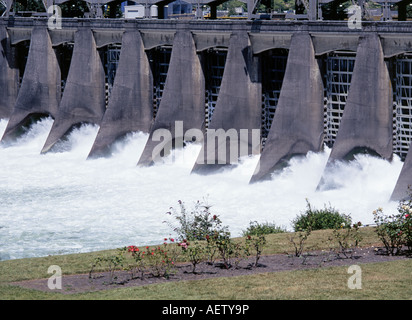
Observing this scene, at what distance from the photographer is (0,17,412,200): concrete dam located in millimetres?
32500

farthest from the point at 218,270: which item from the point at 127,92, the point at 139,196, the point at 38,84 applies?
the point at 38,84

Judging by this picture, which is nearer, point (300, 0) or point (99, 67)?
point (300, 0)

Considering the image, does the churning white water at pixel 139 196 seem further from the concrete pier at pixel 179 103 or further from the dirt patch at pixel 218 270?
the dirt patch at pixel 218 270

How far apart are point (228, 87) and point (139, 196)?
22.8 ft

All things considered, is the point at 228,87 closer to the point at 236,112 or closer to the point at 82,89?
the point at 236,112

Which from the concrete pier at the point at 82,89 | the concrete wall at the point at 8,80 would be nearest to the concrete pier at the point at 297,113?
the concrete pier at the point at 82,89

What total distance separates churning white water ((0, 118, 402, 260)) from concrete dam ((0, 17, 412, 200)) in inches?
30.5

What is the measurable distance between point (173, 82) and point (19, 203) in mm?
10434

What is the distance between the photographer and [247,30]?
123 feet

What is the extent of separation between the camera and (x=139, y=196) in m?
34.6

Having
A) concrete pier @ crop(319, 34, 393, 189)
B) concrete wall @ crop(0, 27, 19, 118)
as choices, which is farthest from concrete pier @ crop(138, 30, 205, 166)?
concrete wall @ crop(0, 27, 19, 118)

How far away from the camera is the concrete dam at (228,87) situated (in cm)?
3250

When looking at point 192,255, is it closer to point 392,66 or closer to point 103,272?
point 103,272
